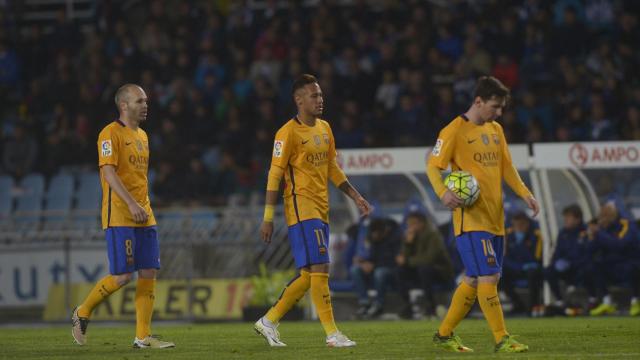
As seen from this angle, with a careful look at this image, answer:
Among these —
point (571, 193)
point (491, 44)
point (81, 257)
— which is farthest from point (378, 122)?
point (81, 257)

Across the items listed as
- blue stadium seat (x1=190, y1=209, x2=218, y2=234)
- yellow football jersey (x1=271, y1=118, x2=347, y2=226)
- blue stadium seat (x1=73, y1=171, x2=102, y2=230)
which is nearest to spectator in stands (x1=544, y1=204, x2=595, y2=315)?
blue stadium seat (x1=190, y1=209, x2=218, y2=234)

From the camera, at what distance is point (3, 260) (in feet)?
69.9

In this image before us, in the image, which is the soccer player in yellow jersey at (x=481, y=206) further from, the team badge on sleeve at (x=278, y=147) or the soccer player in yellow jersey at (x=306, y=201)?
the team badge on sleeve at (x=278, y=147)

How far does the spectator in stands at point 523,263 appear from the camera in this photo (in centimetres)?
1883

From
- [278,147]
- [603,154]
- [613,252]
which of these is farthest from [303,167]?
[603,154]

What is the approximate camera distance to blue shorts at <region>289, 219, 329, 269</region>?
11.7 metres

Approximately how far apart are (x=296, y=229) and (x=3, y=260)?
10788mm

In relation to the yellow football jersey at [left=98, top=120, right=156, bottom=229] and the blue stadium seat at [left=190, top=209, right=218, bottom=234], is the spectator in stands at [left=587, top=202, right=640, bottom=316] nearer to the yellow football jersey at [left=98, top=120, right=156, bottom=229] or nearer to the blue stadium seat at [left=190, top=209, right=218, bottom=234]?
the blue stadium seat at [left=190, top=209, right=218, bottom=234]

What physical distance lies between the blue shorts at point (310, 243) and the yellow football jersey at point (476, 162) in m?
1.36

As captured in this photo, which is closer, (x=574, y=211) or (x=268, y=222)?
(x=268, y=222)

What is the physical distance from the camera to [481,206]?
10719 mm

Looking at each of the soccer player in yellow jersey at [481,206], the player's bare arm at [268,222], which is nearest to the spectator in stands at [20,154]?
the player's bare arm at [268,222]

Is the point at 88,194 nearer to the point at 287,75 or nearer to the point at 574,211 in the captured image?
the point at 287,75

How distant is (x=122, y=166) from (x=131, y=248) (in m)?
0.75
